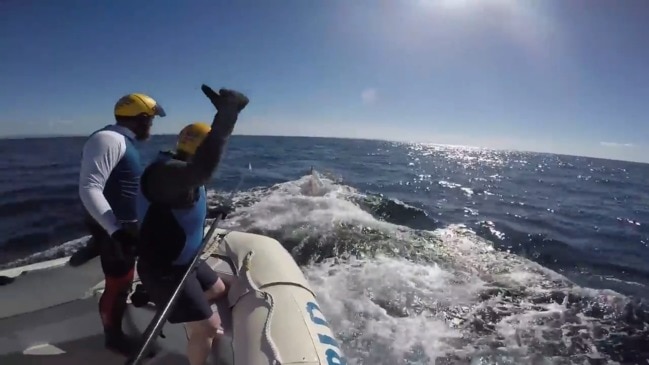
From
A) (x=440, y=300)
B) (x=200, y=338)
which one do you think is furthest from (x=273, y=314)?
(x=440, y=300)

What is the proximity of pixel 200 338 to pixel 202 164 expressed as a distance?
4.33 feet

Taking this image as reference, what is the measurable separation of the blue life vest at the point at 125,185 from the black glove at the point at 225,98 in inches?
34.8

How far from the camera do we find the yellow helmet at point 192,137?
234 cm

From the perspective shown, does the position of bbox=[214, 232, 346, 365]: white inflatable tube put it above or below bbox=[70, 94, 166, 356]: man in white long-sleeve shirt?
below

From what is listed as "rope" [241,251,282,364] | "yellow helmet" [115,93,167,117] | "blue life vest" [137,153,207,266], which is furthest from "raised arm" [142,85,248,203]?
"rope" [241,251,282,364]

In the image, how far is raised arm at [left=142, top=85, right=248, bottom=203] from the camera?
2.07 metres

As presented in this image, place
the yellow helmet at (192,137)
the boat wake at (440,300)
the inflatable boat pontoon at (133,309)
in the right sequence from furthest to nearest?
the boat wake at (440,300) < the inflatable boat pontoon at (133,309) < the yellow helmet at (192,137)

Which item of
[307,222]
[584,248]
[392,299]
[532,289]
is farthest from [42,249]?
[584,248]

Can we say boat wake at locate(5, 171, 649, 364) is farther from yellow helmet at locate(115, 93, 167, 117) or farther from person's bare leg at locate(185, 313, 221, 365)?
yellow helmet at locate(115, 93, 167, 117)

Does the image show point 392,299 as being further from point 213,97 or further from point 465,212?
point 465,212

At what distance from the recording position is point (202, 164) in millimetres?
2057

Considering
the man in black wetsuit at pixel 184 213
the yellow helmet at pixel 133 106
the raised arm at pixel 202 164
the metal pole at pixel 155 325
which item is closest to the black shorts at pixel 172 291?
the man in black wetsuit at pixel 184 213

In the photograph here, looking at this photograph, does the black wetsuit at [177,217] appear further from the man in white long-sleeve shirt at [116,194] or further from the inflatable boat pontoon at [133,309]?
the inflatable boat pontoon at [133,309]

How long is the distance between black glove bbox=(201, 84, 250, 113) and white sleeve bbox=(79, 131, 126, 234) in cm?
84
